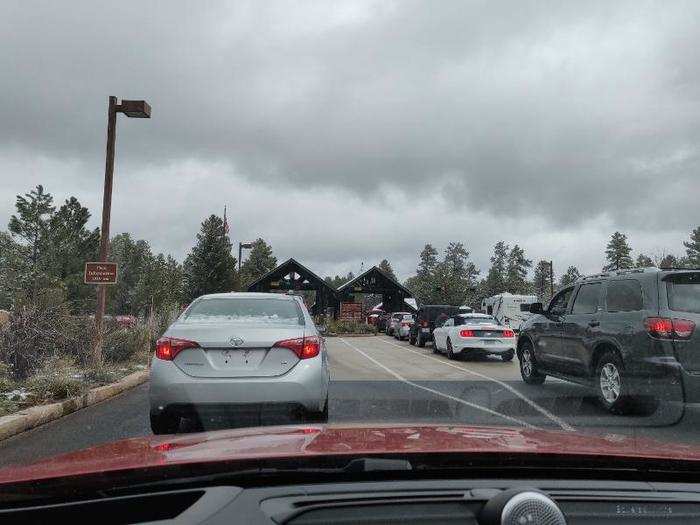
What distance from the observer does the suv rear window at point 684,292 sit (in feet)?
24.2

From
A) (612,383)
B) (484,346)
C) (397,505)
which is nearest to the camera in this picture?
(397,505)

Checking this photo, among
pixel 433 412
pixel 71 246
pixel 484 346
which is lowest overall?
pixel 433 412

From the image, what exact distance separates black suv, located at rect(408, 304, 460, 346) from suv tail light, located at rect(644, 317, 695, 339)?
672 inches

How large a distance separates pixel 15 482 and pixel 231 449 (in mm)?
681

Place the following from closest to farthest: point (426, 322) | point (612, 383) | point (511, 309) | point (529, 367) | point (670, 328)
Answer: point (670, 328), point (612, 383), point (529, 367), point (426, 322), point (511, 309)

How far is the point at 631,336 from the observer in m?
7.74

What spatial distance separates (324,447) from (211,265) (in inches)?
2375

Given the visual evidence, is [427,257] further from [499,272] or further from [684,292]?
[684,292]

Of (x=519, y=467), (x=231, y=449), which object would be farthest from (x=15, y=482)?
(x=519, y=467)

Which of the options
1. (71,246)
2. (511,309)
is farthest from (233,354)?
(71,246)

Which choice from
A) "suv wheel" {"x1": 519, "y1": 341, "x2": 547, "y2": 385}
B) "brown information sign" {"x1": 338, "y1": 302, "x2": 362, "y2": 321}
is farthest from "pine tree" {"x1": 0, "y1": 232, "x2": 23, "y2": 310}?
"suv wheel" {"x1": 519, "y1": 341, "x2": 547, "y2": 385}

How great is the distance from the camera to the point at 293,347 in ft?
20.3

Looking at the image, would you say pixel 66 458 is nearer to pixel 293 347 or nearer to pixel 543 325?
pixel 293 347

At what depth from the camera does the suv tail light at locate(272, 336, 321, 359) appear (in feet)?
20.2
